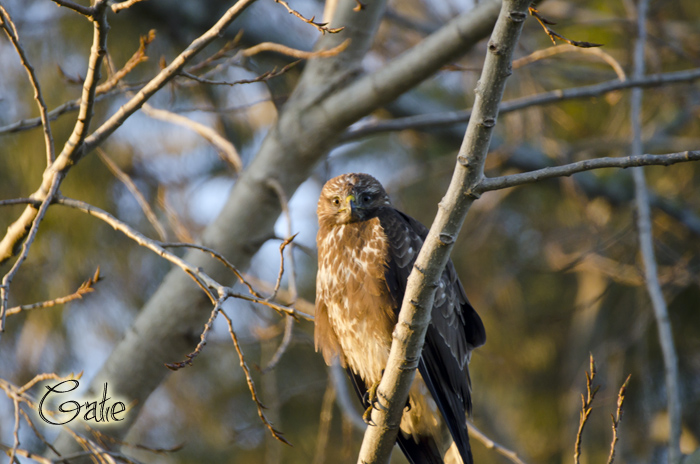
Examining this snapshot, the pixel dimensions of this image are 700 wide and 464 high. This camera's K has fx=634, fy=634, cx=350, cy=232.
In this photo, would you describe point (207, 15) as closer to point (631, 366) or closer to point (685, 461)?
point (685, 461)

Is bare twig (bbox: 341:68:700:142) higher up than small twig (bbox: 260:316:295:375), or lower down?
higher up

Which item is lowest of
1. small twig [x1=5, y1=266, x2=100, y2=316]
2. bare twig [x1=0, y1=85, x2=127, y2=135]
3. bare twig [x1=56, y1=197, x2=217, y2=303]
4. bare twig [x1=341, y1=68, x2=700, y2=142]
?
small twig [x1=5, y1=266, x2=100, y2=316]

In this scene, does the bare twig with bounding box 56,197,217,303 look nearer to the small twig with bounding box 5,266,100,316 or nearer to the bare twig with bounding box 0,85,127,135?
the small twig with bounding box 5,266,100,316

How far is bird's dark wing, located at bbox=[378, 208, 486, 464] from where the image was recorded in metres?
2.99

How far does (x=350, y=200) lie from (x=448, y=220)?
146cm

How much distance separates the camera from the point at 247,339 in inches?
193

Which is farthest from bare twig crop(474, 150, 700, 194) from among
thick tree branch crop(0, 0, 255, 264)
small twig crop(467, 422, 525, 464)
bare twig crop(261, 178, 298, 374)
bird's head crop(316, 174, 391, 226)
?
bird's head crop(316, 174, 391, 226)

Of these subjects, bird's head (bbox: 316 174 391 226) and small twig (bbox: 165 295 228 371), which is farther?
bird's head (bbox: 316 174 391 226)

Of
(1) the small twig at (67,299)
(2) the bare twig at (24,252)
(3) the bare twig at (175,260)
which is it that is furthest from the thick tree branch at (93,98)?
(1) the small twig at (67,299)

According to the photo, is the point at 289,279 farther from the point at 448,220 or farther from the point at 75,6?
the point at 75,6

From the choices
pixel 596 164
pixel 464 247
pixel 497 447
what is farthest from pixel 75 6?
pixel 464 247

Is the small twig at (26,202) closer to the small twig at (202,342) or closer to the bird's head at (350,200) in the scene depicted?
the small twig at (202,342)
